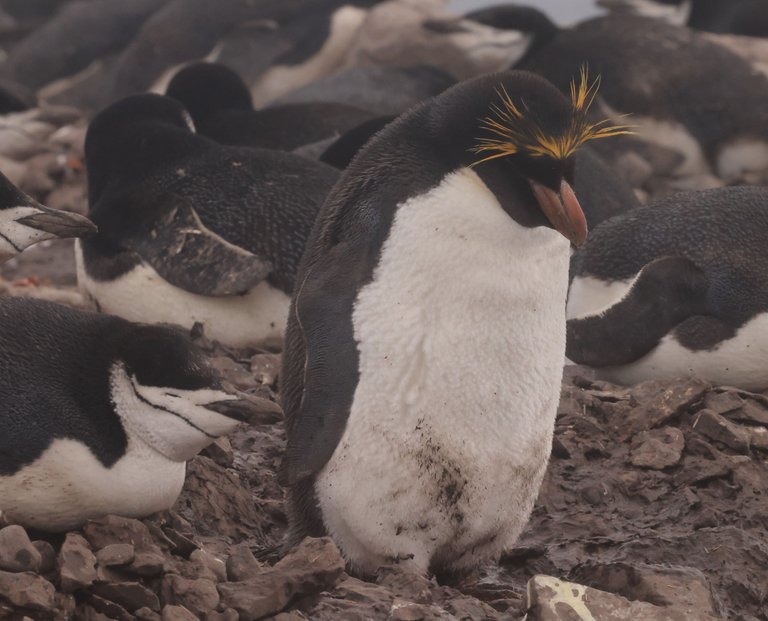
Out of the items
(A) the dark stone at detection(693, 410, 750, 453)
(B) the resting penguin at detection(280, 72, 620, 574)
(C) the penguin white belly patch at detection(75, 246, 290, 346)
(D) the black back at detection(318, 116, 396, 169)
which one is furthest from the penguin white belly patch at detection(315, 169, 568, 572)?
(D) the black back at detection(318, 116, 396, 169)

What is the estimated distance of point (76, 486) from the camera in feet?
10.8

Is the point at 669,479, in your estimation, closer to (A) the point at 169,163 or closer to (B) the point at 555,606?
(B) the point at 555,606

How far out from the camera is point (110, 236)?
18.6 ft

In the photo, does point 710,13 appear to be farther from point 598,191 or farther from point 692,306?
point 692,306

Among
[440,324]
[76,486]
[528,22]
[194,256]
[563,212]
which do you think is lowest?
[528,22]

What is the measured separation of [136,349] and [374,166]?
2.22 feet

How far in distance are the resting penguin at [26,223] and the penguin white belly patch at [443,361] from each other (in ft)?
2.84

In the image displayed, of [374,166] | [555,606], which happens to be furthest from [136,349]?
[555,606]

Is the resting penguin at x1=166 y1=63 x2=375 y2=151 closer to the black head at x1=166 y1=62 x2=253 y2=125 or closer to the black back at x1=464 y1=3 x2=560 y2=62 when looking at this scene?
the black head at x1=166 y1=62 x2=253 y2=125

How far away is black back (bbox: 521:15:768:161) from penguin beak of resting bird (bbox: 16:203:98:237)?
5242mm

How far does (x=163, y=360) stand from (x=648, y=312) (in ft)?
6.60

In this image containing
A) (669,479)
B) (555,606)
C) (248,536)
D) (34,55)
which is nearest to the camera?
(555,606)

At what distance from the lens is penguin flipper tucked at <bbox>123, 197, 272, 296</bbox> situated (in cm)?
536

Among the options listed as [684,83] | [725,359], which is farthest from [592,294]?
[684,83]
